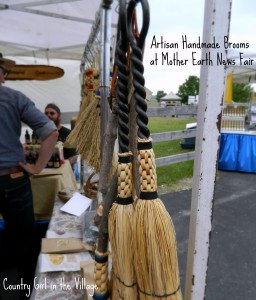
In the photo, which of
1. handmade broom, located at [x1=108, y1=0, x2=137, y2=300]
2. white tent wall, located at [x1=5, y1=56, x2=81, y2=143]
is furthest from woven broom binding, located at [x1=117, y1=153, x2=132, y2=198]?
white tent wall, located at [x1=5, y1=56, x2=81, y2=143]

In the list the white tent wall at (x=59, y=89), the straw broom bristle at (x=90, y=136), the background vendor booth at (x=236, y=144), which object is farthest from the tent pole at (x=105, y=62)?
the white tent wall at (x=59, y=89)

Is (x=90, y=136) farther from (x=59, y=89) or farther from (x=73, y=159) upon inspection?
(x=59, y=89)

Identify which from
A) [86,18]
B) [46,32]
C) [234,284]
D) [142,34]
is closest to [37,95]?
[46,32]

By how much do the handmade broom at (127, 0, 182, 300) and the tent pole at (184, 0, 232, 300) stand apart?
123 mm

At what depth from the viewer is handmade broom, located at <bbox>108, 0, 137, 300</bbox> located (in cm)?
50

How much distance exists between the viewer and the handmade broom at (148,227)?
1.59ft

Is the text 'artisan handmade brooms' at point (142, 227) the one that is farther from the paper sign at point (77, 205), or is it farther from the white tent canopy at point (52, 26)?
the paper sign at point (77, 205)

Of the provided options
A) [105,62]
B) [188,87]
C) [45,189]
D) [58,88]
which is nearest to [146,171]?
[105,62]

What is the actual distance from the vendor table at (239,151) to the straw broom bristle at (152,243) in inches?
203

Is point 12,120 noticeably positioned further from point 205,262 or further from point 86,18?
point 86,18

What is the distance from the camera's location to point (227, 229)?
299 cm

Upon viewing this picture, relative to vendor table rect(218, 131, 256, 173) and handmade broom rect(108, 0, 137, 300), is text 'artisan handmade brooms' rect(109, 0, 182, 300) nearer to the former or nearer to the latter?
handmade broom rect(108, 0, 137, 300)

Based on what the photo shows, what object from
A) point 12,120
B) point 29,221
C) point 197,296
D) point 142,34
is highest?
point 142,34

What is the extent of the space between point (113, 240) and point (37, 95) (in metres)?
6.62
